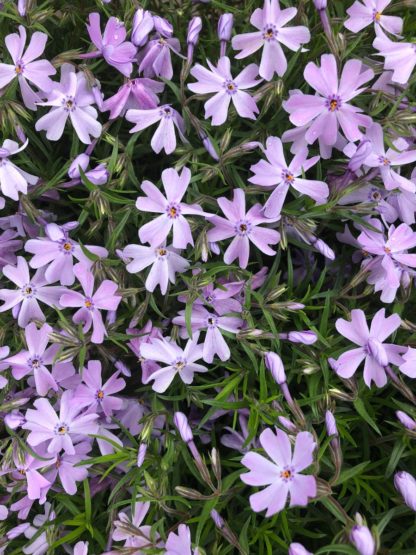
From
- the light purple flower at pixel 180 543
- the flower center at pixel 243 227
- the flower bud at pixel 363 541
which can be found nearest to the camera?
the flower bud at pixel 363 541

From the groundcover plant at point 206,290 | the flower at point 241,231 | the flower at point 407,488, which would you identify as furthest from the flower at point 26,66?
the flower at point 407,488

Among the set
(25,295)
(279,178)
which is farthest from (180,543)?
(279,178)

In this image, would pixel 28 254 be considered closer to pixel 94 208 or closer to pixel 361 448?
pixel 94 208

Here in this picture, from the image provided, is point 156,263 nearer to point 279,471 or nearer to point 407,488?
point 279,471

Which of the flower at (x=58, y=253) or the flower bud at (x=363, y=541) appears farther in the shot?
the flower at (x=58, y=253)

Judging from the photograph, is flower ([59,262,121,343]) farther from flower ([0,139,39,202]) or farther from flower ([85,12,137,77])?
flower ([85,12,137,77])

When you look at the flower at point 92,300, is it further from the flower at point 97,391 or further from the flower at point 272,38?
the flower at point 272,38
